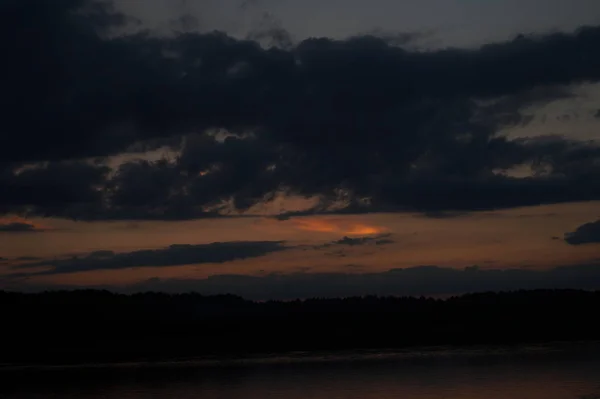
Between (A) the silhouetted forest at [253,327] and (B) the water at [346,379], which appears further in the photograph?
(A) the silhouetted forest at [253,327]

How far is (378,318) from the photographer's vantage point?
11038 cm

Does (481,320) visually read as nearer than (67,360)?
No

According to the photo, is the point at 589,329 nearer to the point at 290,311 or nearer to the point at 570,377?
the point at 290,311

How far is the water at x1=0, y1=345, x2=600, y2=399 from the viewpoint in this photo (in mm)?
43781

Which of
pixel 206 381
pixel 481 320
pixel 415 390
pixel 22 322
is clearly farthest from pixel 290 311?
pixel 415 390

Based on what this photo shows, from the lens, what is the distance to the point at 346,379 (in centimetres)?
5103

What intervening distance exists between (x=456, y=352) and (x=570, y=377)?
27174 millimetres

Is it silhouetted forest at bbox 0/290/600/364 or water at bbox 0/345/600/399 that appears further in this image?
silhouetted forest at bbox 0/290/600/364

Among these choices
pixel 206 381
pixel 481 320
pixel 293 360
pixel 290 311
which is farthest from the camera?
pixel 290 311

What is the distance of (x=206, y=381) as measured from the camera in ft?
172

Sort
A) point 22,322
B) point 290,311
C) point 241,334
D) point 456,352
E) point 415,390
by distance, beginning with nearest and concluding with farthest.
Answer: point 415,390 → point 456,352 → point 22,322 → point 241,334 → point 290,311

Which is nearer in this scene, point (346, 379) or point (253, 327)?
point (346, 379)

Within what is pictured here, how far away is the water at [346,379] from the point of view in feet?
144

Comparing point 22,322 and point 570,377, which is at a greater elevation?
point 22,322
